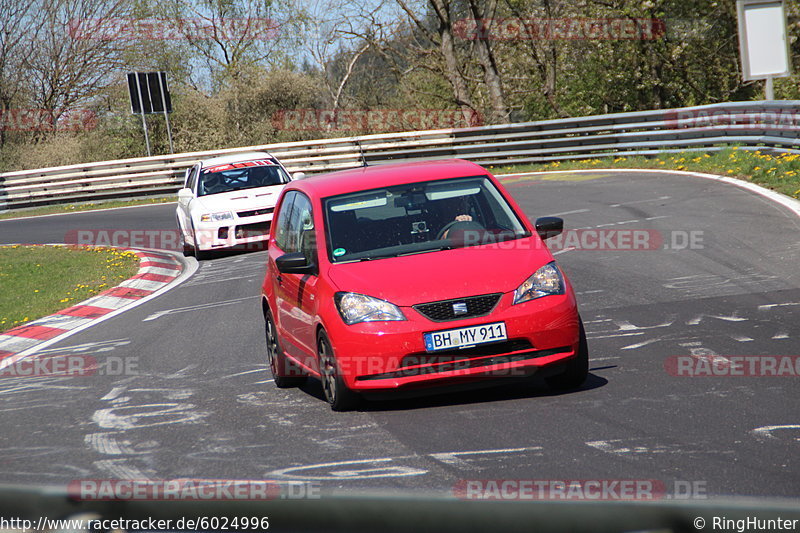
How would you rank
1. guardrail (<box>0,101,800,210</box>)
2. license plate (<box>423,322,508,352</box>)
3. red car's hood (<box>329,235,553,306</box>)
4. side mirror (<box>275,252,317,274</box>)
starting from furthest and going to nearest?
guardrail (<box>0,101,800,210</box>)
side mirror (<box>275,252,317,274</box>)
red car's hood (<box>329,235,553,306</box>)
license plate (<box>423,322,508,352</box>)

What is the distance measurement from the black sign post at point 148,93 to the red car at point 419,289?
24752 mm

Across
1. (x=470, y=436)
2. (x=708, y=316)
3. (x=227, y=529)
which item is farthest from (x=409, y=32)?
(x=227, y=529)

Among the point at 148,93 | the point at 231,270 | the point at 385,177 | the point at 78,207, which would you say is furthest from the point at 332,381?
the point at 148,93

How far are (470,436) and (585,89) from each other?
34.5 m

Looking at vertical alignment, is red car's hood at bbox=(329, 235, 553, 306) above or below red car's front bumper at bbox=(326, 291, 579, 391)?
above

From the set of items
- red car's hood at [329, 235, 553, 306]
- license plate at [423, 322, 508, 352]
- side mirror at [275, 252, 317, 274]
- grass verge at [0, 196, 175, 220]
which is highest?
side mirror at [275, 252, 317, 274]

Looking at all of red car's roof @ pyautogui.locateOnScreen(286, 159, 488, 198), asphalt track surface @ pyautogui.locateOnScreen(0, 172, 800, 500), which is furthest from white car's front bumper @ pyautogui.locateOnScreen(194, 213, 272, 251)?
red car's roof @ pyautogui.locateOnScreen(286, 159, 488, 198)

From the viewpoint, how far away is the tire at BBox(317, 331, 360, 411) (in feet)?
22.0

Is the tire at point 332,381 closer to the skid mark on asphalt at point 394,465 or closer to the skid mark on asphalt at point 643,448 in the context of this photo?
the skid mark on asphalt at point 394,465

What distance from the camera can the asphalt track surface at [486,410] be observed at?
515cm

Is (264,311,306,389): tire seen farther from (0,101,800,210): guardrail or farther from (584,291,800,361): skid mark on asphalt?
(0,101,800,210): guardrail

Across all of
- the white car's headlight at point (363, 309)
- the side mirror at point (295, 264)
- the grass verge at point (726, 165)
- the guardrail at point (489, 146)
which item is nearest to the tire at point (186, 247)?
the guardrail at point (489, 146)

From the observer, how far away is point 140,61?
46625mm

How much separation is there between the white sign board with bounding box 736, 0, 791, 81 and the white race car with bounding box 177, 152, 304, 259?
31.2 feet
